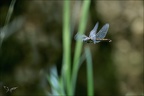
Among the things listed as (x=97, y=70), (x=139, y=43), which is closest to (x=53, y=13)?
(x=97, y=70)

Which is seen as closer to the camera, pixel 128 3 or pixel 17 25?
pixel 17 25

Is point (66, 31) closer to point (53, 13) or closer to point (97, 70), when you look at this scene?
point (53, 13)

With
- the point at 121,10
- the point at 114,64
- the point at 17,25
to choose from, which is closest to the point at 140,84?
the point at 114,64

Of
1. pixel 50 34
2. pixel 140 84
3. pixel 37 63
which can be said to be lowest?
pixel 140 84

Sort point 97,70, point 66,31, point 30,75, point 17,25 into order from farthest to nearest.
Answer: point 97,70, point 30,75, point 17,25, point 66,31

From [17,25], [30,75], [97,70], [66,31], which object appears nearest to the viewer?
[66,31]

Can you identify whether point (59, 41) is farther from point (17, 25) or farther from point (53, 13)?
point (17, 25)

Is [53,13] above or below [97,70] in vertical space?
above
